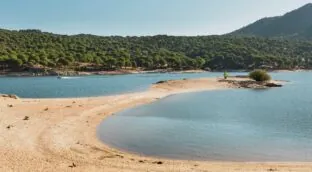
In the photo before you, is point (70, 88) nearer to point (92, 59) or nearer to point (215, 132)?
point (215, 132)

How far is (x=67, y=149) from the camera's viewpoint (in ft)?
76.3

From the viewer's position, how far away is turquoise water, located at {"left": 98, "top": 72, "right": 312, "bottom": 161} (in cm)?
2322

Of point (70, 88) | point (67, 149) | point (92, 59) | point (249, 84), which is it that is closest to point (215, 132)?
point (67, 149)

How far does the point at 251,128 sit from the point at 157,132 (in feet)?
23.8

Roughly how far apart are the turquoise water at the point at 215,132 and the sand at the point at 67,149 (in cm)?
149

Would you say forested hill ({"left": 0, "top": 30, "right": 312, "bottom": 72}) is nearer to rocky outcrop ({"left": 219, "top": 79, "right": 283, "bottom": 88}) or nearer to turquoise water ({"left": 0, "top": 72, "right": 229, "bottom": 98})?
turquoise water ({"left": 0, "top": 72, "right": 229, "bottom": 98})

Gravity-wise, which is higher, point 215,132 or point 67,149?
point 67,149

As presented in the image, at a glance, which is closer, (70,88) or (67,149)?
(67,149)

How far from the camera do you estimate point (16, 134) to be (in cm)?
2734

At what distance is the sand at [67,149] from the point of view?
63.7ft

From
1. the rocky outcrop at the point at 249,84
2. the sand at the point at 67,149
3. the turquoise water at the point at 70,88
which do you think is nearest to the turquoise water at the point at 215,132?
the sand at the point at 67,149

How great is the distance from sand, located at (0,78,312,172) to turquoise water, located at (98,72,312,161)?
1494 millimetres

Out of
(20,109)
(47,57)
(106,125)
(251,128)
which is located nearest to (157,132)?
(106,125)

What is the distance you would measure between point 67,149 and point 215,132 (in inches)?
433
